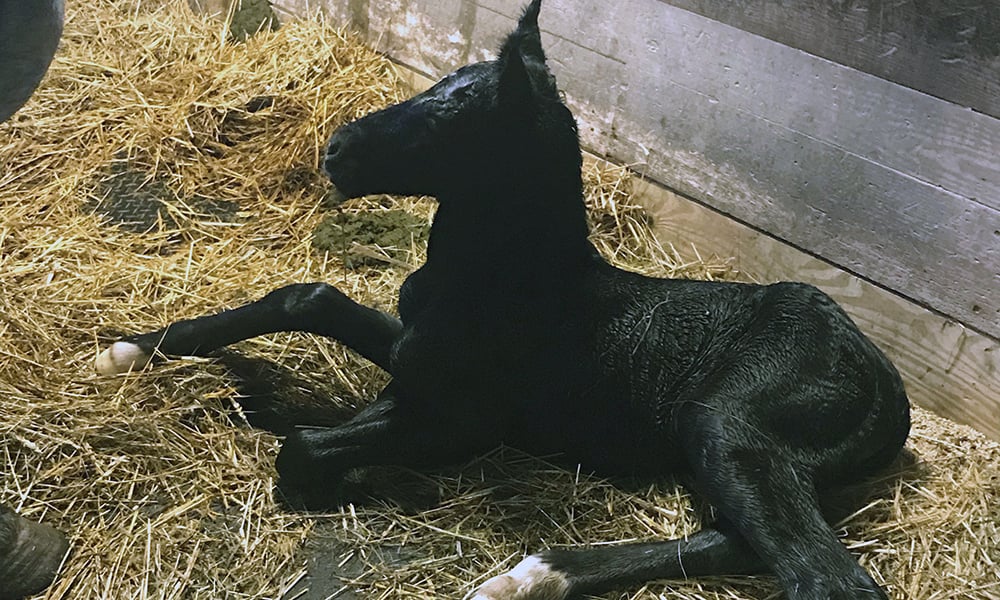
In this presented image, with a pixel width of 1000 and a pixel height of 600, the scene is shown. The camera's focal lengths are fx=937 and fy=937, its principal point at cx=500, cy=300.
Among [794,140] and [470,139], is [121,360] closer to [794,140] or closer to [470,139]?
[470,139]

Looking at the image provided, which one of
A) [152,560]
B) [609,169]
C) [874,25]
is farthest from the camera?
[609,169]

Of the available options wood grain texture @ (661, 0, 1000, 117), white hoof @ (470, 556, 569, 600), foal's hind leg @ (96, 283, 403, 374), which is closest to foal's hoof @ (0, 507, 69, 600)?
foal's hind leg @ (96, 283, 403, 374)

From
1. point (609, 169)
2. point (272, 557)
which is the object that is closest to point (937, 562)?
point (272, 557)

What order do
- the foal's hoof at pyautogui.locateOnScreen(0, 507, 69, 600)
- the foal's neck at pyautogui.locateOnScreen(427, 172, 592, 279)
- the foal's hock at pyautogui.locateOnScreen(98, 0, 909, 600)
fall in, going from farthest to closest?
the foal's neck at pyautogui.locateOnScreen(427, 172, 592, 279)
the foal's hock at pyautogui.locateOnScreen(98, 0, 909, 600)
the foal's hoof at pyautogui.locateOnScreen(0, 507, 69, 600)

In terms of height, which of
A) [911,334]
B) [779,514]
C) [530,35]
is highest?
[530,35]

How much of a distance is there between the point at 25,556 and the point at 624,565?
1.56m

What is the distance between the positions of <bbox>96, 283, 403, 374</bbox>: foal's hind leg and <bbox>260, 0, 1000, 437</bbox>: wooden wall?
152 centimetres

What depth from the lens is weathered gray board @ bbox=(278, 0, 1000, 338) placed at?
314 cm

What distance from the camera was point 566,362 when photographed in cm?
287

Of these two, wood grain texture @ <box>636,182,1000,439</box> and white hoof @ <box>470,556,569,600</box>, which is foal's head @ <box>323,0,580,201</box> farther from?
wood grain texture @ <box>636,182,1000,439</box>

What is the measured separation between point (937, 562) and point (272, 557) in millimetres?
1889

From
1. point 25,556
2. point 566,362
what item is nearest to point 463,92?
point 566,362

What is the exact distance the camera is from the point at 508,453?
3086mm

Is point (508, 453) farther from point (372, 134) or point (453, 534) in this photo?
point (372, 134)
